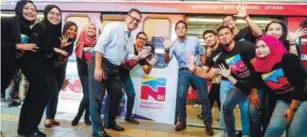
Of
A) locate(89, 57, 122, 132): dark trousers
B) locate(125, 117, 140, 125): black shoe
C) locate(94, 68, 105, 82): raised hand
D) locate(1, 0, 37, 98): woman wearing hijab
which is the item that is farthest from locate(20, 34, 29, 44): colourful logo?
locate(125, 117, 140, 125): black shoe

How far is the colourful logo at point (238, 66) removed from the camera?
391cm

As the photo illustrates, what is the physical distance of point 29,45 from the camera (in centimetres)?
343

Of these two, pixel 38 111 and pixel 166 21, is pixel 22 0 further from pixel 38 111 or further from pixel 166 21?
pixel 166 21

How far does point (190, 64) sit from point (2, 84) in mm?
2460

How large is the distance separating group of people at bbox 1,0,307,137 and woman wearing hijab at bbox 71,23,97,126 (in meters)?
0.01

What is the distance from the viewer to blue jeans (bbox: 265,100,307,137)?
2.95 m

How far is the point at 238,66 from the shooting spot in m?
3.95

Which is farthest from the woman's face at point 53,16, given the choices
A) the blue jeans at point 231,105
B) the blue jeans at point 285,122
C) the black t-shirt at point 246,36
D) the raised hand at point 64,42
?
the blue jeans at point 285,122

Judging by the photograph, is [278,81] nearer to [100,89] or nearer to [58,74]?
[100,89]

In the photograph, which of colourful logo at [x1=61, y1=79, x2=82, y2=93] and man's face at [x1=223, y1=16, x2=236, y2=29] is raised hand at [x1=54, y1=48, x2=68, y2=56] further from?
man's face at [x1=223, y1=16, x2=236, y2=29]

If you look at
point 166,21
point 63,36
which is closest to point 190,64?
point 166,21

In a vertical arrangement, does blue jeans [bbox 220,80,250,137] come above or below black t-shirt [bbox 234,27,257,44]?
below

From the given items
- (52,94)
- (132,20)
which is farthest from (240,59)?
(52,94)

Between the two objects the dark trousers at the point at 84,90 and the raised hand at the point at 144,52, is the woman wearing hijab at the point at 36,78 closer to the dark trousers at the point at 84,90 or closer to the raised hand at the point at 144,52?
the dark trousers at the point at 84,90
